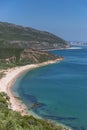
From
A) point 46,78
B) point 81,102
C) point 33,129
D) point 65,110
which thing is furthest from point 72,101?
point 46,78

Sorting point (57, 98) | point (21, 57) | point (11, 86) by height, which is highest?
point (21, 57)

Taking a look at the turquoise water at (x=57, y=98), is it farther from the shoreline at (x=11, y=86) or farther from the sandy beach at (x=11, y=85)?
the sandy beach at (x=11, y=85)

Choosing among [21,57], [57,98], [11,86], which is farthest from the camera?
[21,57]

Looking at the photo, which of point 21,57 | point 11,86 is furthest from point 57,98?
point 21,57

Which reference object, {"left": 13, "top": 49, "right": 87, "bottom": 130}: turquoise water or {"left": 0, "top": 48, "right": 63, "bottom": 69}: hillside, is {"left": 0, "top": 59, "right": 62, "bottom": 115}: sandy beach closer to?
{"left": 13, "top": 49, "right": 87, "bottom": 130}: turquoise water

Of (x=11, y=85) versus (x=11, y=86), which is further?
(x=11, y=85)

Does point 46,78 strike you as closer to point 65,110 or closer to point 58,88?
point 58,88

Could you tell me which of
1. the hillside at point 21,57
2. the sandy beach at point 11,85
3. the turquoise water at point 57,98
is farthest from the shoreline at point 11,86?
the hillside at point 21,57

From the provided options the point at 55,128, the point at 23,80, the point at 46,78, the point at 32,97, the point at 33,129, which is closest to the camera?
the point at 33,129

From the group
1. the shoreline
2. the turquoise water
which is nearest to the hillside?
the shoreline

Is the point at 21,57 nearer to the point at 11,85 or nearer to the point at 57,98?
the point at 11,85

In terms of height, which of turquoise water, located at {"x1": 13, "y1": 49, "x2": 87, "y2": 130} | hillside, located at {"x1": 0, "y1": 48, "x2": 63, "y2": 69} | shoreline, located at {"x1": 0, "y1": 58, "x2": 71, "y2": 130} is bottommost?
turquoise water, located at {"x1": 13, "y1": 49, "x2": 87, "y2": 130}
